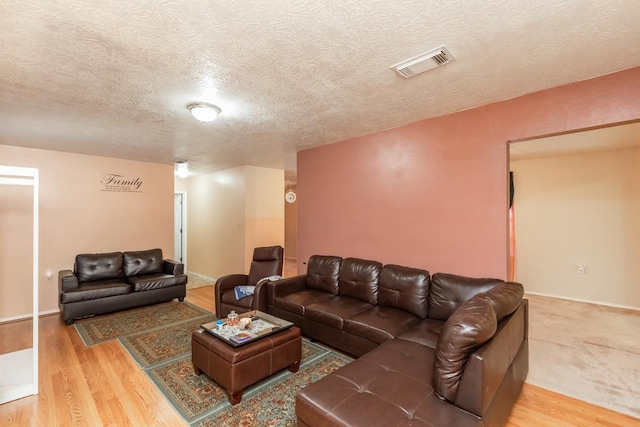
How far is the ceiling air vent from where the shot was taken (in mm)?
1845

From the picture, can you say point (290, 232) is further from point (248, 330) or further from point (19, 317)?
point (248, 330)

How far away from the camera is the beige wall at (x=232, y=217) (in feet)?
19.2

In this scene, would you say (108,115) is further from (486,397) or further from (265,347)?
(486,397)

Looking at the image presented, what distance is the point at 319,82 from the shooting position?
2271mm

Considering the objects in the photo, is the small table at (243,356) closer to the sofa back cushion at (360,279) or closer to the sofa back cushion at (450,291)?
the sofa back cushion at (360,279)

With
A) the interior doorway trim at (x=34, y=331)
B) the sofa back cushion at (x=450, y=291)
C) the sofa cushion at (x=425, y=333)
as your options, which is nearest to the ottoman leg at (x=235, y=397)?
the sofa cushion at (x=425, y=333)

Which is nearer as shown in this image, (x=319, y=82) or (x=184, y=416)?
(x=184, y=416)

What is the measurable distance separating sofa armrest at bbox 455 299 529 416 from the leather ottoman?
143cm

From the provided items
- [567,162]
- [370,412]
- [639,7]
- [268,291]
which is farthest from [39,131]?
[567,162]

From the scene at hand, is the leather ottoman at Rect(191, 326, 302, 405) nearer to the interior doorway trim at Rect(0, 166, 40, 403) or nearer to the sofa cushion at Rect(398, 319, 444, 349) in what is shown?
the sofa cushion at Rect(398, 319, 444, 349)

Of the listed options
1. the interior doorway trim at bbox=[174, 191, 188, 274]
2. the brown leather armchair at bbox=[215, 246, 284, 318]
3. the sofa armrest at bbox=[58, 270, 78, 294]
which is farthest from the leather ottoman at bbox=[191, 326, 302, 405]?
the interior doorway trim at bbox=[174, 191, 188, 274]

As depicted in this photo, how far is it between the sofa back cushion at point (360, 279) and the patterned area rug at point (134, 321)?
2067mm

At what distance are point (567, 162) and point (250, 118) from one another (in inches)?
213

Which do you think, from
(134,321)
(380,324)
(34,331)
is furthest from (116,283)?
(380,324)
